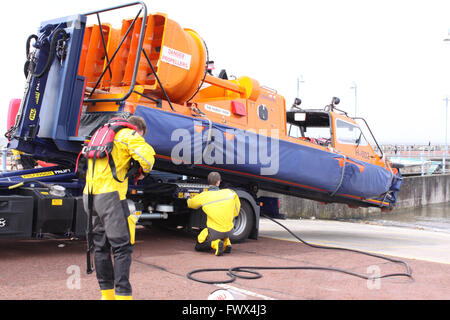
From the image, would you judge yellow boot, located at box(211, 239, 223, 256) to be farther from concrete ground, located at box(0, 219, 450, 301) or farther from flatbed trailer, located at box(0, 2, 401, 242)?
flatbed trailer, located at box(0, 2, 401, 242)

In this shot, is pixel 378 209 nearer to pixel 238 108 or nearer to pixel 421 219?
pixel 421 219

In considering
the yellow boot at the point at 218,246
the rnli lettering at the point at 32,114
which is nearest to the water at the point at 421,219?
the yellow boot at the point at 218,246

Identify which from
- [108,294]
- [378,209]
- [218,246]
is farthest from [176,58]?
[378,209]

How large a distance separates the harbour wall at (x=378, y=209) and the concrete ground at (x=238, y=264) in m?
5.46

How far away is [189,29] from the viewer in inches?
340

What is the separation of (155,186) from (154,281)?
299 centimetres

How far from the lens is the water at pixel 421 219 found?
54.4 ft

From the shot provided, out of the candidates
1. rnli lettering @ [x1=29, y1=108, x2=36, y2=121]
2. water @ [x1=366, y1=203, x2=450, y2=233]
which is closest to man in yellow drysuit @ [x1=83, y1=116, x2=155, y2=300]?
rnli lettering @ [x1=29, y1=108, x2=36, y2=121]

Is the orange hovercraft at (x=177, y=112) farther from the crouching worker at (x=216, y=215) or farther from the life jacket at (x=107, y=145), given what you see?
the life jacket at (x=107, y=145)

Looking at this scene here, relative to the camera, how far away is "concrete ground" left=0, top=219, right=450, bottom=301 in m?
5.45

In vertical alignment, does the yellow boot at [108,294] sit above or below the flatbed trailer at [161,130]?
below

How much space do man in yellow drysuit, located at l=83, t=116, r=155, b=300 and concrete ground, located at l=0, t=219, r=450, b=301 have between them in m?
0.60
